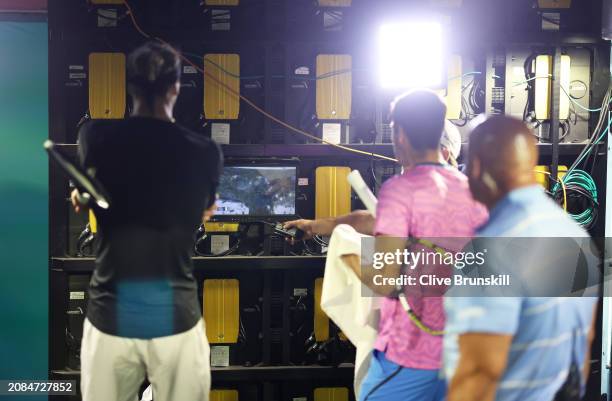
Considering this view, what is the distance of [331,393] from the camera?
11.3 ft

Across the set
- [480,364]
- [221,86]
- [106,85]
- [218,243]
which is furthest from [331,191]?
[480,364]

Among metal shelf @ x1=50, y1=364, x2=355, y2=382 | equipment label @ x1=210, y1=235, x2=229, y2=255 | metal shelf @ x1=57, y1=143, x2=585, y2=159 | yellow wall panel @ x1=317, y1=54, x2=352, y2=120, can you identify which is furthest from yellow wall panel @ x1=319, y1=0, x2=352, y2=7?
metal shelf @ x1=50, y1=364, x2=355, y2=382

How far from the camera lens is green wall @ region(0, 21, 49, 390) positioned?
3539 mm

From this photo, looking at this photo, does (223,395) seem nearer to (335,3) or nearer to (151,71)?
(151,71)

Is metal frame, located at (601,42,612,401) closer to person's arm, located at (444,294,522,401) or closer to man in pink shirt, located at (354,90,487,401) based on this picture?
man in pink shirt, located at (354,90,487,401)

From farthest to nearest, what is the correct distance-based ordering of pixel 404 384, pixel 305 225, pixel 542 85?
pixel 542 85, pixel 305 225, pixel 404 384

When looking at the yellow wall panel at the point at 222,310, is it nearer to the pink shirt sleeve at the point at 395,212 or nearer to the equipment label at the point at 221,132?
the equipment label at the point at 221,132

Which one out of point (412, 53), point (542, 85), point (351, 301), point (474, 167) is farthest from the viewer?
point (542, 85)

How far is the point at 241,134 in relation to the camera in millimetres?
3434

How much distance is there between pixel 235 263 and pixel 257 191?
1.50 ft

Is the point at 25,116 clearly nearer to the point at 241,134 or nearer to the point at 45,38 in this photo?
the point at 45,38

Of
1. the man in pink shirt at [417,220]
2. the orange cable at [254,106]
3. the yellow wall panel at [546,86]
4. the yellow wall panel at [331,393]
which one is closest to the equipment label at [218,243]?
the orange cable at [254,106]

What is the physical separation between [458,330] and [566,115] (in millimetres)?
2471

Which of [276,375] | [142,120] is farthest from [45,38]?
[276,375]
